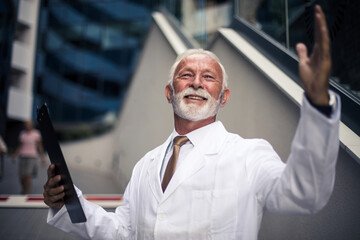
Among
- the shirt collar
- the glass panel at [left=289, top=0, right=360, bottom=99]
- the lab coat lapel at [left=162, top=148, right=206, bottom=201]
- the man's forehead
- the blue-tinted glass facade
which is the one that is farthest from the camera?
the blue-tinted glass facade

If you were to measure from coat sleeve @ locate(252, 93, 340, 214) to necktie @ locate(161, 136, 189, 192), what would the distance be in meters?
0.57

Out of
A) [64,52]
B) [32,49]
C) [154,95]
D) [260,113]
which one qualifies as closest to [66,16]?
→ [64,52]

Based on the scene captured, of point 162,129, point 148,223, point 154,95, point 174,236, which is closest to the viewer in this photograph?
point 174,236

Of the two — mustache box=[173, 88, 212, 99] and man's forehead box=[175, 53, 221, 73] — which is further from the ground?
man's forehead box=[175, 53, 221, 73]

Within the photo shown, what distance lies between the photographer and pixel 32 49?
53.8ft

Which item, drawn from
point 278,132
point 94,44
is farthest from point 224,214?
point 94,44

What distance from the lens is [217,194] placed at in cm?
132

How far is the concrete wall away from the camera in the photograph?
1.39 metres

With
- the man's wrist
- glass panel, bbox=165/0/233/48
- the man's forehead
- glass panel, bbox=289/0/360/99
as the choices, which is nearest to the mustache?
the man's forehead

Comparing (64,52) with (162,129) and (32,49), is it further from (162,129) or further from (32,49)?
(162,129)

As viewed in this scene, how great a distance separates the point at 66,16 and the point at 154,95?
16174 millimetres

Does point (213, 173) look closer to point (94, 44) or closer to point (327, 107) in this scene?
point (327, 107)

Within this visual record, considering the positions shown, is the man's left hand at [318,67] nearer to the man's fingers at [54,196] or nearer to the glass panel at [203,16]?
the man's fingers at [54,196]

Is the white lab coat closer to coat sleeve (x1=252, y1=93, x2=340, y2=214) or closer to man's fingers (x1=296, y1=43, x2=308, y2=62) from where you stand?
coat sleeve (x1=252, y1=93, x2=340, y2=214)
